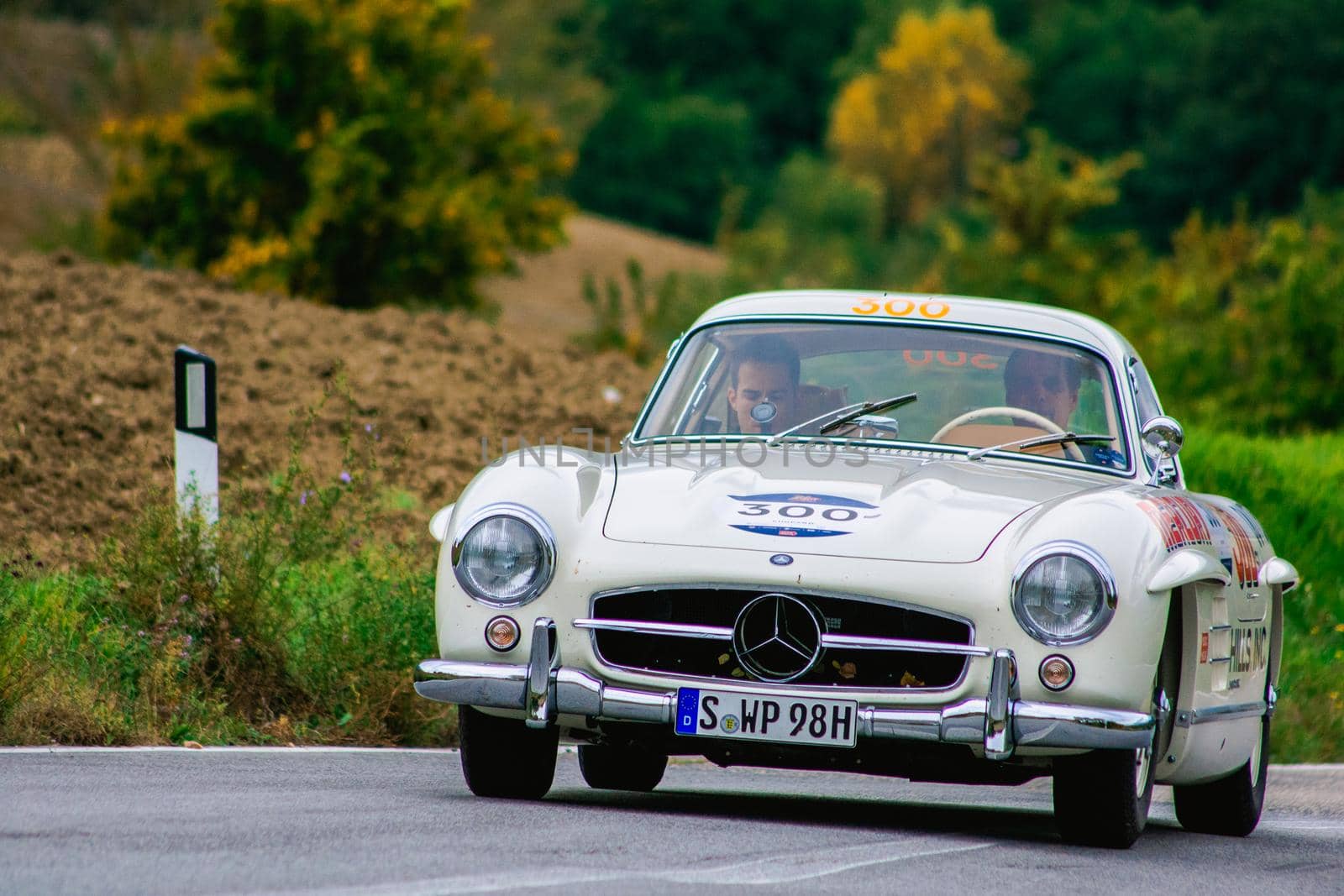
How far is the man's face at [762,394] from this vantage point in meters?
7.21

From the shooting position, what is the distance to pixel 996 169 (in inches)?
1398

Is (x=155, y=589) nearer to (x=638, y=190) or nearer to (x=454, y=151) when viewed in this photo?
(x=454, y=151)

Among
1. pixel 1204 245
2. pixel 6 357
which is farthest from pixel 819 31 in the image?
pixel 6 357

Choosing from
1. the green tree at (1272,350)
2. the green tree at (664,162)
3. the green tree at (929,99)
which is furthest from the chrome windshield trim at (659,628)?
the green tree at (929,99)

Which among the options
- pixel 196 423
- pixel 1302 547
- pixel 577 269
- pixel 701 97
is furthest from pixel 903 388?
pixel 701 97

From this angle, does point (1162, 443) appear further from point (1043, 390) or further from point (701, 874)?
point (701, 874)

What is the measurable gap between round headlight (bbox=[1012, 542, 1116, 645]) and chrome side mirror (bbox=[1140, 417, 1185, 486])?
129 cm

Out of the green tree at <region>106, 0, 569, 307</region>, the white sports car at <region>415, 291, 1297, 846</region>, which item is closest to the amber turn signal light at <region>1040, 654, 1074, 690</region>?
the white sports car at <region>415, 291, 1297, 846</region>

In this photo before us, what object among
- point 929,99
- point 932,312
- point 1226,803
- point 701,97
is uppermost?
point 929,99

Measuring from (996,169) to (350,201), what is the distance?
49.6ft

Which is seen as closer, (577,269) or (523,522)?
(523,522)

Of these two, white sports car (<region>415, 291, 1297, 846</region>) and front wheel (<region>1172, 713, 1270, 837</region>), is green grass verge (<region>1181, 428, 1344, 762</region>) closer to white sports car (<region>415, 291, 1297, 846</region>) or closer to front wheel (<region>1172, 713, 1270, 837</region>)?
front wheel (<region>1172, 713, 1270, 837</region>)

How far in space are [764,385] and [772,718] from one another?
1927 millimetres

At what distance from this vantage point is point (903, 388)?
286 inches
